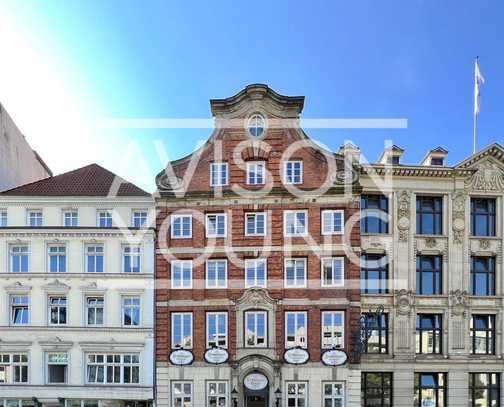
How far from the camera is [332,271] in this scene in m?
25.3

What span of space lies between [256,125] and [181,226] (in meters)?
7.85

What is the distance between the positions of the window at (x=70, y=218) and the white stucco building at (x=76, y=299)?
0.06 m

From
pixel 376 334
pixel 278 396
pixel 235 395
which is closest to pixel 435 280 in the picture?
pixel 376 334

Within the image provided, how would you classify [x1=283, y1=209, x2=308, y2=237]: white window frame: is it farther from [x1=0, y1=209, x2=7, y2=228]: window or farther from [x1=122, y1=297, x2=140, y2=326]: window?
[x1=0, y1=209, x2=7, y2=228]: window

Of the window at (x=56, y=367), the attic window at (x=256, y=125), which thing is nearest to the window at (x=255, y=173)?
the attic window at (x=256, y=125)

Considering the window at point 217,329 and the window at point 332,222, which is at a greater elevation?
the window at point 332,222

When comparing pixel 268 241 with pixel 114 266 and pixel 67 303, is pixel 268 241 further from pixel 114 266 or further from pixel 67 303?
pixel 67 303

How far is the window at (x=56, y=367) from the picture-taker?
82.9 ft

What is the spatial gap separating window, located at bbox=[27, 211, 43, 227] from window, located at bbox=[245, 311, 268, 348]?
46.3 feet

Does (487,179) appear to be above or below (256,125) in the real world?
below

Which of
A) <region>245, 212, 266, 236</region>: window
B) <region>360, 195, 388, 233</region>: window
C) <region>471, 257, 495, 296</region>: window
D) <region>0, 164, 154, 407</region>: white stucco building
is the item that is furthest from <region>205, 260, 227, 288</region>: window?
<region>471, 257, 495, 296</region>: window

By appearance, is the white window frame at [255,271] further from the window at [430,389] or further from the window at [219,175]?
the window at [430,389]

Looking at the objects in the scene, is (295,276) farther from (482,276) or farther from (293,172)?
(482,276)

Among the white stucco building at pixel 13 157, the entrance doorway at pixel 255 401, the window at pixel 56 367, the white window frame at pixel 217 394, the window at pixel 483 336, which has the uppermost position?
the white stucco building at pixel 13 157
